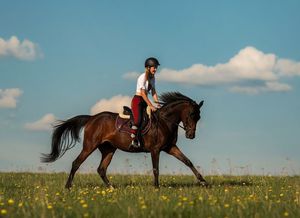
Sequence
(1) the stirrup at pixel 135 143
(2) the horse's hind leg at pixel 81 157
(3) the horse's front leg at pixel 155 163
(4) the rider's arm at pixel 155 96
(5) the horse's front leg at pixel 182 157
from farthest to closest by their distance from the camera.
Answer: (2) the horse's hind leg at pixel 81 157 < (1) the stirrup at pixel 135 143 < (4) the rider's arm at pixel 155 96 < (5) the horse's front leg at pixel 182 157 < (3) the horse's front leg at pixel 155 163

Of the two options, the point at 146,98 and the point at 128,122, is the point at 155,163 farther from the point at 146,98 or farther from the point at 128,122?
A: the point at 146,98

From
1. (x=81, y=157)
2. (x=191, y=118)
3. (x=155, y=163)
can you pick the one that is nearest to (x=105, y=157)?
(x=81, y=157)

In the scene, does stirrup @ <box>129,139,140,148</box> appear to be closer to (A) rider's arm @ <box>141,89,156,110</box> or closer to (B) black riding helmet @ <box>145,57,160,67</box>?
(A) rider's arm @ <box>141,89,156,110</box>

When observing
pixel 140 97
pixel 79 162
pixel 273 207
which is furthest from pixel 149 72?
pixel 273 207

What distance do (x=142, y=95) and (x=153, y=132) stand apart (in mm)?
1272

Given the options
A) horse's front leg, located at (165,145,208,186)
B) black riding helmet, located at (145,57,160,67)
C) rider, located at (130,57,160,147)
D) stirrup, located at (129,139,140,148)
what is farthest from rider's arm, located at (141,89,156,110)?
horse's front leg, located at (165,145,208,186)

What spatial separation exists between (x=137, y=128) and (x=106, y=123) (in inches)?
51.3

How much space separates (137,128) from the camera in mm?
14945

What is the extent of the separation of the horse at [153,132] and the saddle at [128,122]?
0.11 meters

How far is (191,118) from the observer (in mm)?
14609

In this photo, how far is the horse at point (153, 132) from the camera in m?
14.7

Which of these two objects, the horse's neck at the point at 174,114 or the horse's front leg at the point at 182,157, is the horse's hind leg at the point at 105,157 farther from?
the horse's neck at the point at 174,114

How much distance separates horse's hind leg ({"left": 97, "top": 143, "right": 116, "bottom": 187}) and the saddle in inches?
44.2

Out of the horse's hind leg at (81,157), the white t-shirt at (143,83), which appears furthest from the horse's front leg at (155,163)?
the horse's hind leg at (81,157)
